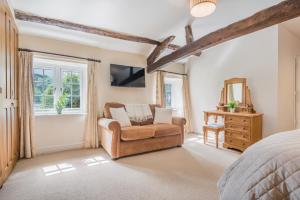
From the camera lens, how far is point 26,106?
117 inches

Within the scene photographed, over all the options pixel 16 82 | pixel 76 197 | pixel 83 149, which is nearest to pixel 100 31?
pixel 16 82

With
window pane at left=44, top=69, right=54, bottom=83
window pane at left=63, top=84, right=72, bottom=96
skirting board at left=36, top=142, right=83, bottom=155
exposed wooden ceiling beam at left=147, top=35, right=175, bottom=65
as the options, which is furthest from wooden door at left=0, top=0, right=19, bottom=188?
exposed wooden ceiling beam at left=147, top=35, right=175, bottom=65

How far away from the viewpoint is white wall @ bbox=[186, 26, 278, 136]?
3.36m

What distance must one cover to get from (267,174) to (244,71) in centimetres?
Answer: 346

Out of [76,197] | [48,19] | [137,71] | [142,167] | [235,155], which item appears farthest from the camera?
[137,71]

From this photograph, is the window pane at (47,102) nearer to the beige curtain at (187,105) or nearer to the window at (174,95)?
the window at (174,95)

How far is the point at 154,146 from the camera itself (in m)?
3.31

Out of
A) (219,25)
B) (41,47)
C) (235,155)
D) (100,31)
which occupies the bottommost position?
(235,155)

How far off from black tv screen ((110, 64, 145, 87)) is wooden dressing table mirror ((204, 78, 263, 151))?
1936 millimetres

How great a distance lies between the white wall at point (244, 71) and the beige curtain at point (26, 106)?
4.16 m

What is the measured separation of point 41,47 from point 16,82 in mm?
854

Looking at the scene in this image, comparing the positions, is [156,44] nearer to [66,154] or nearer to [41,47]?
[41,47]

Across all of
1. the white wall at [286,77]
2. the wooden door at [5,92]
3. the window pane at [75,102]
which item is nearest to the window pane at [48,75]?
the window pane at [75,102]

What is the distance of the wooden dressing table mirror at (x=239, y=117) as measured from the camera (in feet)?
10.7
